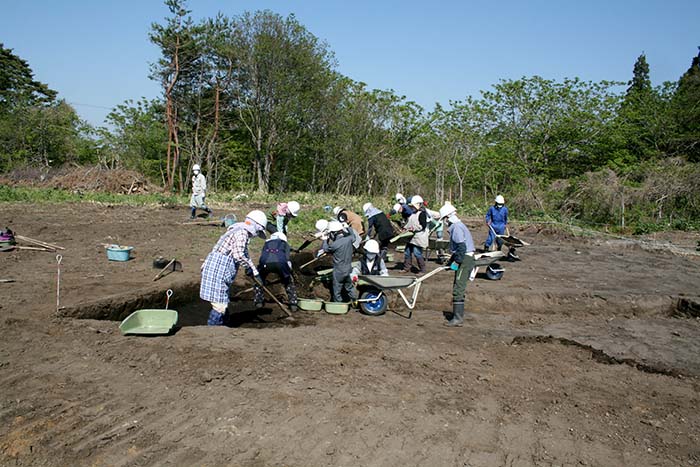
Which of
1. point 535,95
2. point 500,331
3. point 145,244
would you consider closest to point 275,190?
point 535,95

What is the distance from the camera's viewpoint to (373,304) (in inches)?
313

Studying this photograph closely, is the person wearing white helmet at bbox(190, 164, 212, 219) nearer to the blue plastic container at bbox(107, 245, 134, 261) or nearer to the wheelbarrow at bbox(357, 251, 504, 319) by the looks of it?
the blue plastic container at bbox(107, 245, 134, 261)

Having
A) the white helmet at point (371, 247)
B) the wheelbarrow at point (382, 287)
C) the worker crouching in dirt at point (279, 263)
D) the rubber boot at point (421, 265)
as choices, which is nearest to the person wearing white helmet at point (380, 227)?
the rubber boot at point (421, 265)

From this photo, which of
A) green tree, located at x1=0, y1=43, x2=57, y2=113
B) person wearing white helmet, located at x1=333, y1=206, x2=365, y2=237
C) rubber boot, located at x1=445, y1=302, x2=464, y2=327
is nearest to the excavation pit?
rubber boot, located at x1=445, y1=302, x2=464, y2=327

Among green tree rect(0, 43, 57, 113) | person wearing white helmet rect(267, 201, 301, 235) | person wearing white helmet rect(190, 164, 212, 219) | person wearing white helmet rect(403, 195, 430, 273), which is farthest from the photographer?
green tree rect(0, 43, 57, 113)

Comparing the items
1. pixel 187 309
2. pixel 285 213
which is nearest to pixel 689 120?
pixel 285 213

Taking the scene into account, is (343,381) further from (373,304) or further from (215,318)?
(373,304)

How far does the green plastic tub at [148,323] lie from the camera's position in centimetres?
579

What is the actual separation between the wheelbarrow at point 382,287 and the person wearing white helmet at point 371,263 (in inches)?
16.2

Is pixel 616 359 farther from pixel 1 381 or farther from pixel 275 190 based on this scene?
pixel 275 190

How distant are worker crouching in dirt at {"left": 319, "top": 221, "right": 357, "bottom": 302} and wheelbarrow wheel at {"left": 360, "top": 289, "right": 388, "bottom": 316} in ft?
1.00

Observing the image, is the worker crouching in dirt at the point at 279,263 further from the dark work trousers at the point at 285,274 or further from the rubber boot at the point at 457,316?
the rubber boot at the point at 457,316

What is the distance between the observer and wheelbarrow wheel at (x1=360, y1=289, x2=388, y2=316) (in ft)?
25.9

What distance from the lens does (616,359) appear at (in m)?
6.19
